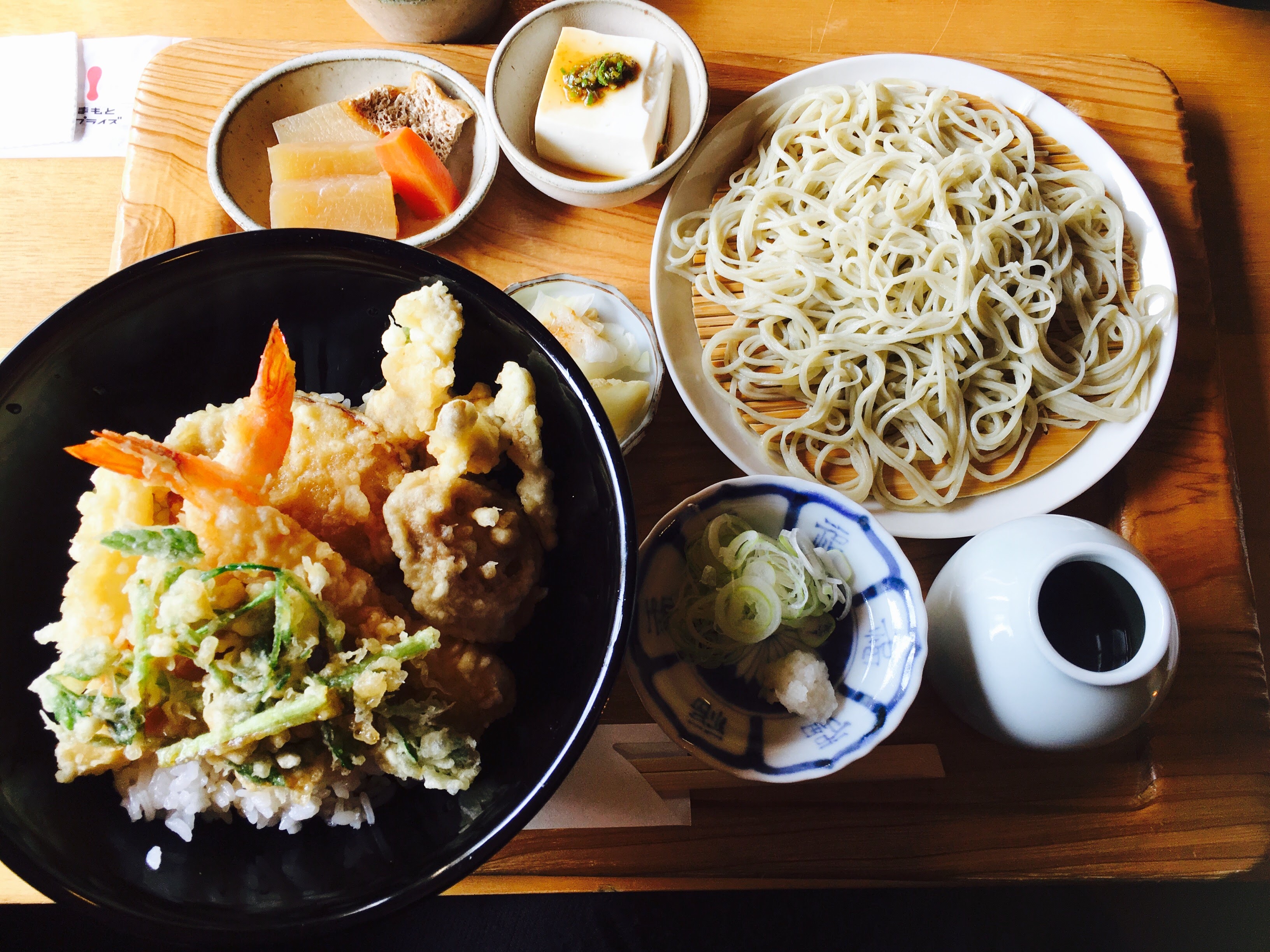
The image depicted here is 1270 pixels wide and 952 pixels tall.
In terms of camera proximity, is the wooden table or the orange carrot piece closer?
the wooden table

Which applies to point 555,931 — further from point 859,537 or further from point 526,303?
point 526,303

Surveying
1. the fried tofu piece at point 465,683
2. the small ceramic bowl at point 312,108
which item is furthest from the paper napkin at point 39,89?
the fried tofu piece at point 465,683

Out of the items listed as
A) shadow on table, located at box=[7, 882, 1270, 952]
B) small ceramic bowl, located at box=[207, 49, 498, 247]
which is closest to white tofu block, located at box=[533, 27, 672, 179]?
small ceramic bowl, located at box=[207, 49, 498, 247]

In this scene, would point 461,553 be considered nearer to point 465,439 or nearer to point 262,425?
point 465,439

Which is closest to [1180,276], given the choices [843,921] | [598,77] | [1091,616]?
[1091,616]

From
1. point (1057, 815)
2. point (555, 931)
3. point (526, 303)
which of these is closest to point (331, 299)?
point (526, 303)

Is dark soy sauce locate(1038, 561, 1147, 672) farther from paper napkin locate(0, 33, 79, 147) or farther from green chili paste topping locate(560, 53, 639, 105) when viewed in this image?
paper napkin locate(0, 33, 79, 147)
